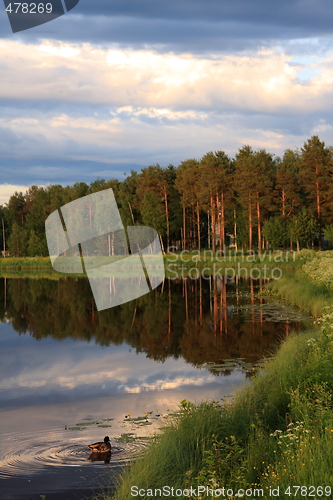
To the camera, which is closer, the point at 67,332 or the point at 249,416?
the point at 249,416

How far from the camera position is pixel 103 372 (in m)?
14.6

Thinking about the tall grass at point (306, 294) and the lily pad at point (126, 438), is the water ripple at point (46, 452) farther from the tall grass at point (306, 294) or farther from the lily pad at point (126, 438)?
the tall grass at point (306, 294)

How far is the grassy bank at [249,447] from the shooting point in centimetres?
562

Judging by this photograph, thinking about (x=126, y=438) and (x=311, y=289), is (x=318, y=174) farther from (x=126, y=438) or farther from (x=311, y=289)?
(x=126, y=438)

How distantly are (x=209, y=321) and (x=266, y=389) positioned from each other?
511 inches

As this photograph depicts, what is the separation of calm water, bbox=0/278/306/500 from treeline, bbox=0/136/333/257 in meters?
40.2

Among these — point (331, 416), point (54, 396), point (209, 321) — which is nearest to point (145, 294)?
point (209, 321)

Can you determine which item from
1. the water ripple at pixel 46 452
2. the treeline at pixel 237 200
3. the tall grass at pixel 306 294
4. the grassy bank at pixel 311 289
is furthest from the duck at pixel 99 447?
the treeline at pixel 237 200

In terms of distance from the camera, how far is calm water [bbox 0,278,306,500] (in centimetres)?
812

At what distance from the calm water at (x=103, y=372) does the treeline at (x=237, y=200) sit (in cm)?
4017

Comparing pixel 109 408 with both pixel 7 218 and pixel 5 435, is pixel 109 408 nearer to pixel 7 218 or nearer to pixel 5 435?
pixel 5 435

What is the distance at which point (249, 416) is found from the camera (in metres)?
8.20

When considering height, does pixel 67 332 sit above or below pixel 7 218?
below

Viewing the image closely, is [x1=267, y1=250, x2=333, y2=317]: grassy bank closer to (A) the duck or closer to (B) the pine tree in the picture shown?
(A) the duck
